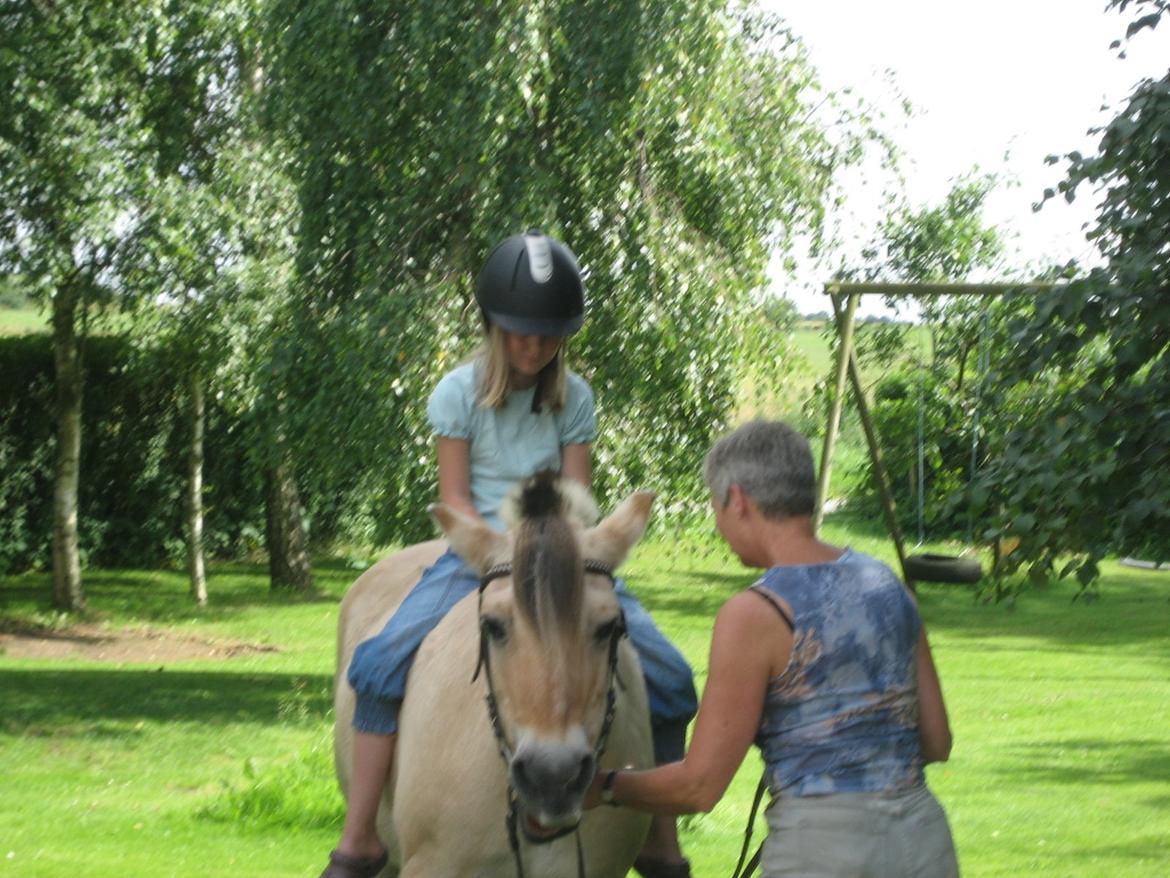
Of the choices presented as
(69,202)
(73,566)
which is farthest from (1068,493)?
(73,566)

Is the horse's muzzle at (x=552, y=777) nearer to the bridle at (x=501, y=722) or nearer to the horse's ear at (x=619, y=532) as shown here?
the bridle at (x=501, y=722)

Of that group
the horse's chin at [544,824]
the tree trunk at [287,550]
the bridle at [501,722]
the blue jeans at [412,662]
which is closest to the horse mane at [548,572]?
the bridle at [501,722]

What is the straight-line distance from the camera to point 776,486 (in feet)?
10.4

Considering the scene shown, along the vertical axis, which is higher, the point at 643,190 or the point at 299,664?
the point at 643,190

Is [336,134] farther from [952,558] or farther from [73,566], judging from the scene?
[73,566]

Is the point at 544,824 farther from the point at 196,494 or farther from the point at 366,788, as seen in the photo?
the point at 196,494

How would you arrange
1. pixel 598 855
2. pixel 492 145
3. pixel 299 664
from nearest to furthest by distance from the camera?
pixel 598 855 → pixel 492 145 → pixel 299 664

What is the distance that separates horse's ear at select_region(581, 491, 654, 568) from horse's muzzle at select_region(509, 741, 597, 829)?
0.57 meters

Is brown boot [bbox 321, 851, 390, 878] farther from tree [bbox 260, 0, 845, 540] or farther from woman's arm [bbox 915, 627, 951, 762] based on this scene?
tree [bbox 260, 0, 845, 540]

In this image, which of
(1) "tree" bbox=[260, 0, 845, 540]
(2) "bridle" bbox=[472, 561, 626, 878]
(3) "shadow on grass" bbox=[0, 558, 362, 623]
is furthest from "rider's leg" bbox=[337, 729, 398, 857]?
(3) "shadow on grass" bbox=[0, 558, 362, 623]

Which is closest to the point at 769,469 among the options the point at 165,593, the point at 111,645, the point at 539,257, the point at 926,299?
the point at 539,257

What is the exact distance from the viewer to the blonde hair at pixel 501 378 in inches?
168

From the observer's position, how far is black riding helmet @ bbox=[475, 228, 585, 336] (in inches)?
162

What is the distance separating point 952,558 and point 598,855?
4.61 m
